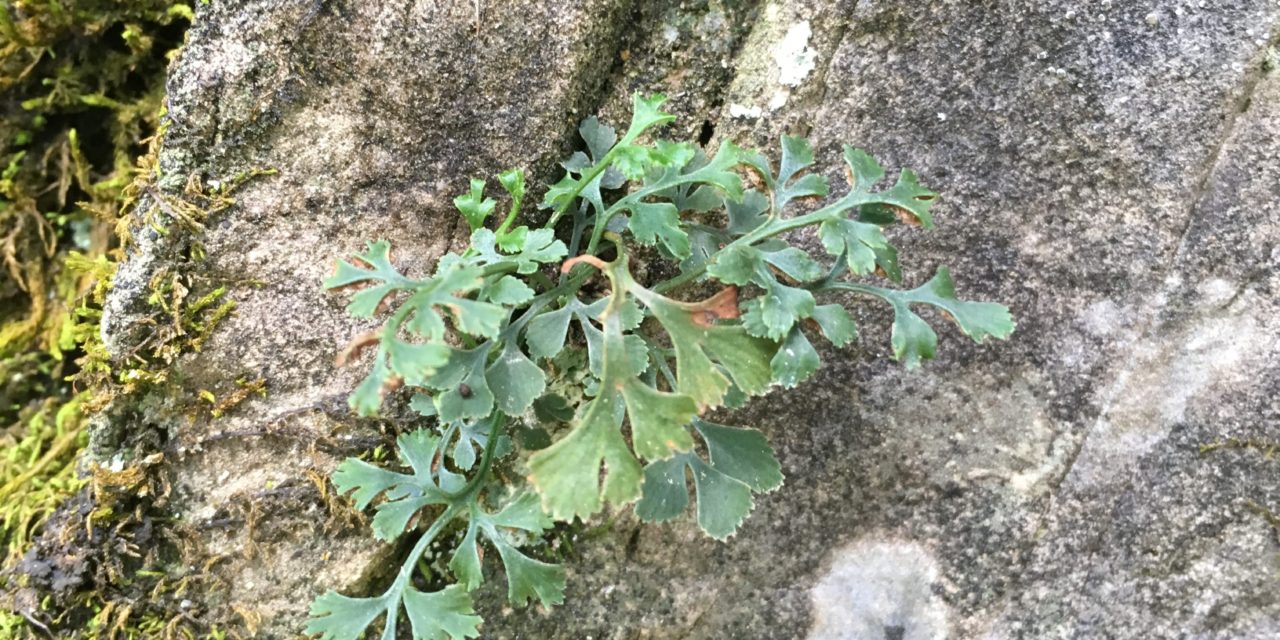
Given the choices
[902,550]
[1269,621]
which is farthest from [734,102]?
[1269,621]

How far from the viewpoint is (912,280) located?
2.31 m

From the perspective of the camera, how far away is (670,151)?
1.95 metres

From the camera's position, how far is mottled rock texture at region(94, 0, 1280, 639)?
7.34 feet

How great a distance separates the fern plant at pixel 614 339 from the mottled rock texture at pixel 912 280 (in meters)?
0.23

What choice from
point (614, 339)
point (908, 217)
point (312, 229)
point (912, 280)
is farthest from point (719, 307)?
point (312, 229)

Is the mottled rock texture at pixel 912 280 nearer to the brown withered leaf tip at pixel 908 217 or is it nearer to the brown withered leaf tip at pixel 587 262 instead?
the brown withered leaf tip at pixel 908 217

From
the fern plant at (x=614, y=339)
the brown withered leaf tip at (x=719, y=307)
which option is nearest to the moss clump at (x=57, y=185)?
the fern plant at (x=614, y=339)

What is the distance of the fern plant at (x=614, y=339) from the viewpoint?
5.84 ft

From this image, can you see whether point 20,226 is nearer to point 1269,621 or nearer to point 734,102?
point 734,102

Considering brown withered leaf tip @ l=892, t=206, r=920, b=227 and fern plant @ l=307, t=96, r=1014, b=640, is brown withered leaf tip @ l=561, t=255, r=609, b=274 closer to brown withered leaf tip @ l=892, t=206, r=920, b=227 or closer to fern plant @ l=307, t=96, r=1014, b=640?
fern plant @ l=307, t=96, r=1014, b=640

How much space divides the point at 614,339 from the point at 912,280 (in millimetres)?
942

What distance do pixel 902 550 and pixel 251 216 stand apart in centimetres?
198

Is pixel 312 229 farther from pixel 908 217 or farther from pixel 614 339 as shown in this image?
pixel 908 217

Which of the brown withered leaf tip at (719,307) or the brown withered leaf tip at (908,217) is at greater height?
the brown withered leaf tip at (908,217)
